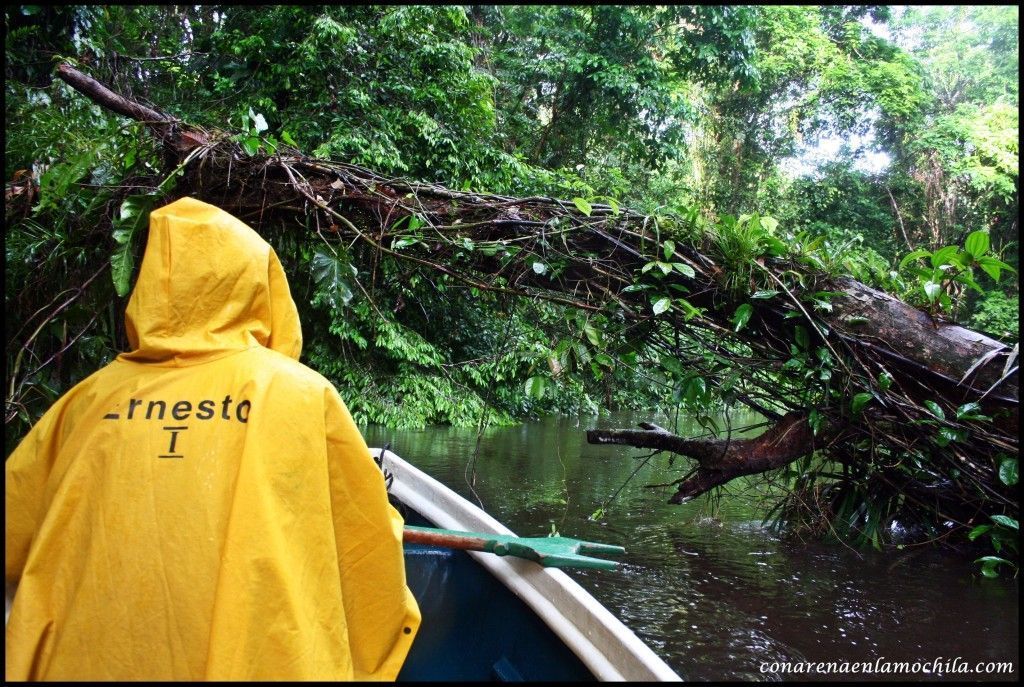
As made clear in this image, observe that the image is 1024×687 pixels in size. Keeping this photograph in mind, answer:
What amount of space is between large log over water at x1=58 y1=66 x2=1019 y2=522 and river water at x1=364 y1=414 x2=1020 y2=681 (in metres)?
0.90

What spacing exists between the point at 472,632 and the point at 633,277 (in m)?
1.74

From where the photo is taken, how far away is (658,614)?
12.6 feet

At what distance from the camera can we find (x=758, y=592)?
4.12 metres

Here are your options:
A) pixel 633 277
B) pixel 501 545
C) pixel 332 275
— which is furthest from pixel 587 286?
pixel 501 545

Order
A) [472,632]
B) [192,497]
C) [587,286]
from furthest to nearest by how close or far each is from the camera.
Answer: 1. [587,286]
2. [472,632]
3. [192,497]

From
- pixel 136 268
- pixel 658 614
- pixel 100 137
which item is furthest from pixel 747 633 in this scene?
pixel 100 137

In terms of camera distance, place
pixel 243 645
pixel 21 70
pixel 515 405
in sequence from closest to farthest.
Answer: pixel 243 645 < pixel 21 70 < pixel 515 405

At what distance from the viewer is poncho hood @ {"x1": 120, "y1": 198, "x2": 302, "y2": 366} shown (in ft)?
4.82

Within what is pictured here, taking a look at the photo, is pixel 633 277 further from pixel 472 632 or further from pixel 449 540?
pixel 472 632

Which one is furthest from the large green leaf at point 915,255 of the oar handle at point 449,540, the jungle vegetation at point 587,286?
the oar handle at point 449,540

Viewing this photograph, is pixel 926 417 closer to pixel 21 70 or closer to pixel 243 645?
pixel 243 645

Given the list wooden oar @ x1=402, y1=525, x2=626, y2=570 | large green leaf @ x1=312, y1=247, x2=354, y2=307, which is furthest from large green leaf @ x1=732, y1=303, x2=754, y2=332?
large green leaf @ x1=312, y1=247, x2=354, y2=307

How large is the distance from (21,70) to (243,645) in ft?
14.9

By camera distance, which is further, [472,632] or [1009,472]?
[1009,472]
